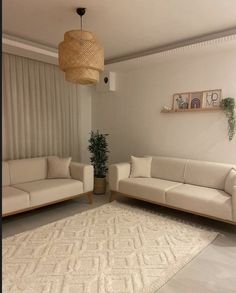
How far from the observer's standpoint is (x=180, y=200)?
3.31 metres

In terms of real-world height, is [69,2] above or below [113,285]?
above

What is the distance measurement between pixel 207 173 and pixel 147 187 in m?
0.91

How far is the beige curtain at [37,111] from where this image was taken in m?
4.09

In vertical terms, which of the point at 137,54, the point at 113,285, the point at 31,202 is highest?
the point at 137,54

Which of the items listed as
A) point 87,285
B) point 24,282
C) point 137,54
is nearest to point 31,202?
point 24,282

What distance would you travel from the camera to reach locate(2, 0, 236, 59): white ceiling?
2582mm

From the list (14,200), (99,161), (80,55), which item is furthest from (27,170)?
(80,55)

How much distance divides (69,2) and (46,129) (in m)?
2.52

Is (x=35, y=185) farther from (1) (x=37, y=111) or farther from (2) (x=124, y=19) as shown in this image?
(2) (x=124, y=19)

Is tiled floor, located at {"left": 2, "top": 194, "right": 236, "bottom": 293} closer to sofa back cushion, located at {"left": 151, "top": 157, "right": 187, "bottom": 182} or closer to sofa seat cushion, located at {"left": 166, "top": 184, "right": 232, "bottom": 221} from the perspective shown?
sofa seat cushion, located at {"left": 166, "top": 184, "right": 232, "bottom": 221}

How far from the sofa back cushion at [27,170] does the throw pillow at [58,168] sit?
0.12 meters

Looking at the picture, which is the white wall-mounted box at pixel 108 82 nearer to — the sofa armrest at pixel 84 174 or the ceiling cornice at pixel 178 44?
the ceiling cornice at pixel 178 44

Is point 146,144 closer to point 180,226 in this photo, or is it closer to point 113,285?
point 180,226

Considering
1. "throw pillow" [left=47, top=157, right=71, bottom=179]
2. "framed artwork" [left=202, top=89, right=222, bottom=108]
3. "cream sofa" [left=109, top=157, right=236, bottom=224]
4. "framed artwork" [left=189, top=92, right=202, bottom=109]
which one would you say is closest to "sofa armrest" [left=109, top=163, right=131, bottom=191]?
"cream sofa" [left=109, top=157, right=236, bottom=224]
